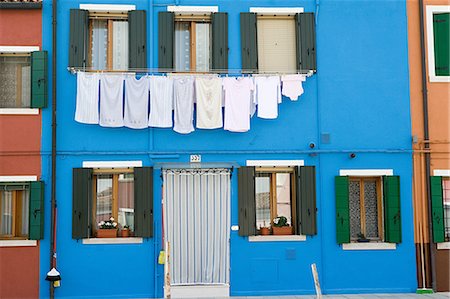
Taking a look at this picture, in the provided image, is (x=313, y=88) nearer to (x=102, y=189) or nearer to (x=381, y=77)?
(x=381, y=77)

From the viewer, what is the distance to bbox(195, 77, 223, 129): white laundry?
12.2 m

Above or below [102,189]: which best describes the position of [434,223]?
below

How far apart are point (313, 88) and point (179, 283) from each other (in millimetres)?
5336

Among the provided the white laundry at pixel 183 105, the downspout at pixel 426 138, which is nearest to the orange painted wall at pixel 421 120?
the downspout at pixel 426 138

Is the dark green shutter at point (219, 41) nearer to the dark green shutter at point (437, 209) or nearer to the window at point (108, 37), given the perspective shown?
the window at point (108, 37)

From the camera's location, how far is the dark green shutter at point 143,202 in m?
12.0

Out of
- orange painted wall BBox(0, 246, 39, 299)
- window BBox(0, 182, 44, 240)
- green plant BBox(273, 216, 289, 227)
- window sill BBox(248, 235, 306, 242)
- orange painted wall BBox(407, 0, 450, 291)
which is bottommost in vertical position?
orange painted wall BBox(0, 246, 39, 299)

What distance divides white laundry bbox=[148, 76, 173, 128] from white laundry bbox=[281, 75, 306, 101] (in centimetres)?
256

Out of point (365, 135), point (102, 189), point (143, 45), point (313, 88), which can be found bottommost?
point (102, 189)

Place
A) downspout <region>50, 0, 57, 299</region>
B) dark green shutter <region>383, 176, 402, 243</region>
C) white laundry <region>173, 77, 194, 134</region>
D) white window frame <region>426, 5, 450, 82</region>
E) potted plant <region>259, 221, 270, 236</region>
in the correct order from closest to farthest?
1. downspout <region>50, 0, 57, 299</region>
2. white laundry <region>173, 77, 194, 134</region>
3. dark green shutter <region>383, 176, 402, 243</region>
4. potted plant <region>259, 221, 270, 236</region>
5. white window frame <region>426, 5, 450, 82</region>

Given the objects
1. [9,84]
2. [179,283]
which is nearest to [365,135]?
[179,283]

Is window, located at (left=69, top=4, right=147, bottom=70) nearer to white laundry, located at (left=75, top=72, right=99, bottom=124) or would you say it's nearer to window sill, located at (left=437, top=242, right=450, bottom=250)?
white laundry, located at (left=75, top=72, right=99, bottom=124)

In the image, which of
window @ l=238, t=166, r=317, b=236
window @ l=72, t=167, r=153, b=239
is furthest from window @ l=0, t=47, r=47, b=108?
window @ l=238, t=166, r=317, b=236

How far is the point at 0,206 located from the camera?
12195 millimetres
